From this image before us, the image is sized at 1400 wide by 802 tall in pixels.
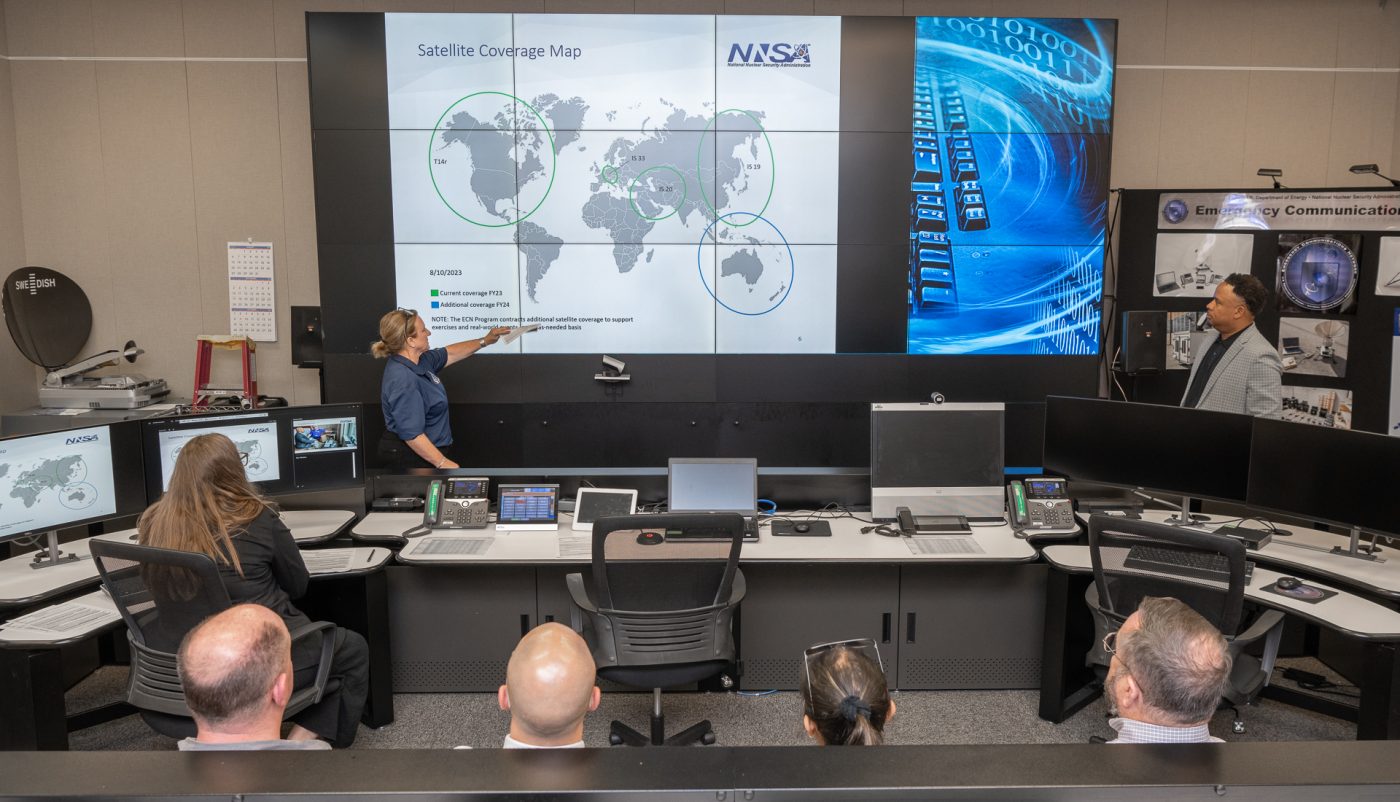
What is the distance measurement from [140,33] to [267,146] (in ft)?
3.35

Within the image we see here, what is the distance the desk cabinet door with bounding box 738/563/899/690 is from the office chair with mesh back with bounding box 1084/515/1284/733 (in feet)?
2.89

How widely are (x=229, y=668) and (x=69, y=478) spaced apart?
6.88 feet

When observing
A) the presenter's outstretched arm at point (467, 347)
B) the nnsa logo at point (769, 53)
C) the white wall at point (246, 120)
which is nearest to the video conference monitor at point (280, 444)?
the presenter's outstretched arm at point (467, 347)

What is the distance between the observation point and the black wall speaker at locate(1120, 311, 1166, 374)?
5.41 meters

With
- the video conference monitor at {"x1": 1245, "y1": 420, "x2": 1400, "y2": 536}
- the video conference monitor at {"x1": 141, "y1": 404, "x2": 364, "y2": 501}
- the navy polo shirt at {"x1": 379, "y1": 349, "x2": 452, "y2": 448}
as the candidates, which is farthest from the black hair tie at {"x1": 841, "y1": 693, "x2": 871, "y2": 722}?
the navy polo shirt at {"x1": 379, "y1": 349, "x2": 452, "y2": 448}

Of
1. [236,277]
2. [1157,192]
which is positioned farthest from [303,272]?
[1157,192]

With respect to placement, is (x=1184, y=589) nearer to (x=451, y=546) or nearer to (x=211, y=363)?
(x=451, y=546)

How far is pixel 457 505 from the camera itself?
12.5 feet

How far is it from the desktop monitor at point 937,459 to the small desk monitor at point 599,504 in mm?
1053

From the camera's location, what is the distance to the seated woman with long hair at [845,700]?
159 cm

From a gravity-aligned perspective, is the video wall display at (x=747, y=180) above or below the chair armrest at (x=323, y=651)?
above

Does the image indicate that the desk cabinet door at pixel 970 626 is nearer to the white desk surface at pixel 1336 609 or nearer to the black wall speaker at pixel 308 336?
the white desk surface at pixel 1336 609

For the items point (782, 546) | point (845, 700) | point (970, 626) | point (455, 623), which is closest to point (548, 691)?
point (845, 700)

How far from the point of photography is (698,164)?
17.7 feet
